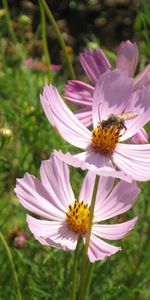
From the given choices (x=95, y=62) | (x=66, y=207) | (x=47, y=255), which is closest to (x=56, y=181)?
(x=66, y=207)

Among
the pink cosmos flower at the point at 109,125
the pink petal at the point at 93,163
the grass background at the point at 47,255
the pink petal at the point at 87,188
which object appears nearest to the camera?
the pink petal at the point at 93,163

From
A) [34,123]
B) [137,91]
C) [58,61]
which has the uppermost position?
[137,91]

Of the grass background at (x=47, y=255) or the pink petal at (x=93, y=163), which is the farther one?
the grass background at (x=47, y=255)

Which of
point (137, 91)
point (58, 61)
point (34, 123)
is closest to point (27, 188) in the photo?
point (137, 91)

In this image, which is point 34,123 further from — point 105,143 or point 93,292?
point 105,143

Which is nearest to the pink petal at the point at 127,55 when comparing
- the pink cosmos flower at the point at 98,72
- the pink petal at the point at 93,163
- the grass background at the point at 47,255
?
the pink cosmos flower at the point at 98,72

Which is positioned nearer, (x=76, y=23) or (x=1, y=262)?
(x=1, y=262)

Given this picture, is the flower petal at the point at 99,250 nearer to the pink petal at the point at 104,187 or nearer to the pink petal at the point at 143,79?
the pink petal at the point at 104,187

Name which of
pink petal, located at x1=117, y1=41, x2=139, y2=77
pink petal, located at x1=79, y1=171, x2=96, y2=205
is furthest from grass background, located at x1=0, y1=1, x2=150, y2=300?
pink petal, located at x1=117, y1=41, x2=139, y2=77
